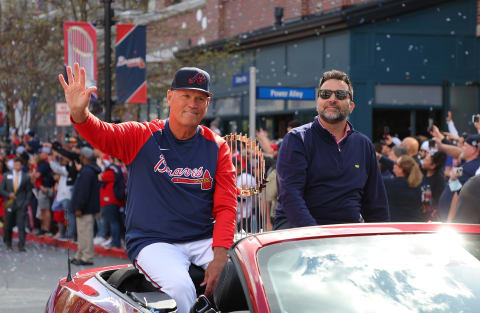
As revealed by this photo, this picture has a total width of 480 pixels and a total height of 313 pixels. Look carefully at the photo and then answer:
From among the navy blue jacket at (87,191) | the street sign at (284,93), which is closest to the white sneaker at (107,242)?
the navy blue jacket at (87,191)

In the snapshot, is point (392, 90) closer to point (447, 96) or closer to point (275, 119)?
point (447, 96)

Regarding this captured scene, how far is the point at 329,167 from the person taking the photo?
510cm

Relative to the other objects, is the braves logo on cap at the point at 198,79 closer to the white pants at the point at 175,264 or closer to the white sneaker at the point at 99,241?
the white pants at the point at 175,264

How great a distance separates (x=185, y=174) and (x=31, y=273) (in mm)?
7990

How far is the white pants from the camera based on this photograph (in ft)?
12.1

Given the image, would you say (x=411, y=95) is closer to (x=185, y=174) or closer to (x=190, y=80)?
(x=190, y=80)

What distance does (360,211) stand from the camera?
5305 millimetres

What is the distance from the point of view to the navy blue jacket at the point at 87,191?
1257cm

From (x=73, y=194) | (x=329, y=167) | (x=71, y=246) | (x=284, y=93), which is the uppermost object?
(x=284, y=93)

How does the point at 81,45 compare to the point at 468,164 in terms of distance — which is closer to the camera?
the point at 468,164

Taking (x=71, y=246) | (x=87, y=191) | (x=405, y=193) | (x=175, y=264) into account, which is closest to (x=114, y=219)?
(x=87, y=191)

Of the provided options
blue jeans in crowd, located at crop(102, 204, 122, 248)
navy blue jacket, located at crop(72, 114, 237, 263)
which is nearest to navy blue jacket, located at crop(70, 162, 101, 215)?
blue jeans in crowd, located at crop(102, 204, 122, 248)

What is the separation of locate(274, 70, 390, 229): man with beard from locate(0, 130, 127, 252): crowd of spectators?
21.9ft

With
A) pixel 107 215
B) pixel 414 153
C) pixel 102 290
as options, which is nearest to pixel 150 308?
pixel 102 290
